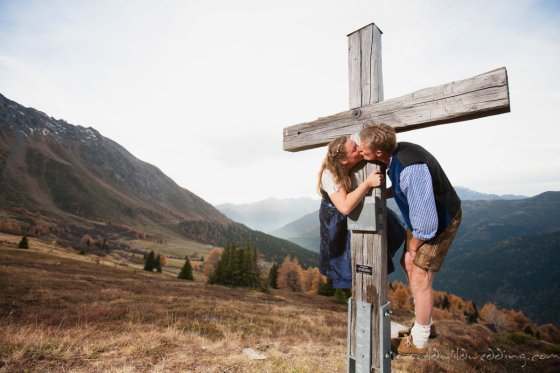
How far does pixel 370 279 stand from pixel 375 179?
1039 millimetres

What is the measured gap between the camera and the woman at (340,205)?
2.96 meters

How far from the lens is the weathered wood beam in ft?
7.91

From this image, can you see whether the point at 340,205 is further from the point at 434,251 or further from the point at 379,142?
the point at 434,251

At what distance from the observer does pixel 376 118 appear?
125 inches

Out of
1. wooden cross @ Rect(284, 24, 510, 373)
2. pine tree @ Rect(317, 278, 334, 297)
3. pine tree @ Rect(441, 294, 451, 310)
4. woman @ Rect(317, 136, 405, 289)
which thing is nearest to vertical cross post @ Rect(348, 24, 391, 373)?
wooden cross @ Rect(284, 24, 510, 373)

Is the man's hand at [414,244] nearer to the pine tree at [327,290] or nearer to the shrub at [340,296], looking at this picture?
the shrub at [340,296]

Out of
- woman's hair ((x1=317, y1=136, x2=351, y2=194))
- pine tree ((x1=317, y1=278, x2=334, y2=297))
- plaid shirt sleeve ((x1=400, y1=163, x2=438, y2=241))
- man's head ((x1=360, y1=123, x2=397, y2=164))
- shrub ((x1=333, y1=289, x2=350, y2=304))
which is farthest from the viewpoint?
pine tree ((x1=317, y1=278, x2=334, y2=297))

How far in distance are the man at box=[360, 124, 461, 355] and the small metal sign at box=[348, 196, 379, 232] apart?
29 centimetres

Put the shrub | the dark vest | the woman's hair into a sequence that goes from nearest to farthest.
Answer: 1. the dark vest
2. the woman's hair
3. the shrub


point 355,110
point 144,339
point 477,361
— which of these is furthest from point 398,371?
point 477,361

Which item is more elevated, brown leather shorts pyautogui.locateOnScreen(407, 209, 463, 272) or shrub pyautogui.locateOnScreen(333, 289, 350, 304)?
brown leather shorts pyautogui.locateOnScreen(407, 209, 463, 272)

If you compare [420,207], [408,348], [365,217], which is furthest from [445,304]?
[420,207]

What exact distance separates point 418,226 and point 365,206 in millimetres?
535

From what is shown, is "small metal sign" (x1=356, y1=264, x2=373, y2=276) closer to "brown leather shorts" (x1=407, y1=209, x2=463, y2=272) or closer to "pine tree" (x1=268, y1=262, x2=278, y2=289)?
"brown leather shorts" (x1=407, y1=209, x2=463, y2=272)
